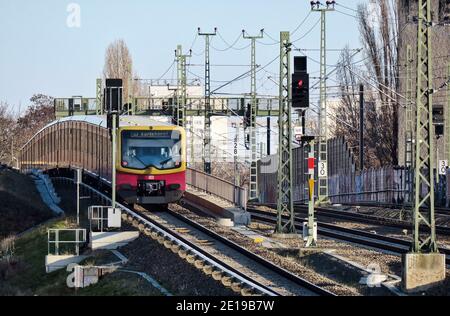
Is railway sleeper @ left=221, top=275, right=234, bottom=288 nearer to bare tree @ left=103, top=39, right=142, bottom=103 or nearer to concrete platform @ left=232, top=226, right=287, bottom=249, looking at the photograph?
concrete platform @ left=232, top=226, right=287, bottom=249

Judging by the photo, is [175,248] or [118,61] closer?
[175,248]

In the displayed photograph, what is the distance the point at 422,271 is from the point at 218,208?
18639mm

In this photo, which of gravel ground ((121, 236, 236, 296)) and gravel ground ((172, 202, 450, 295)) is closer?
gravel ground ((172, 202, 450, 295))

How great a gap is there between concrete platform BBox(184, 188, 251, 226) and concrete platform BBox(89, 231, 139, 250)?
18.8ft

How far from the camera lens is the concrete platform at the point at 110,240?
3077cm

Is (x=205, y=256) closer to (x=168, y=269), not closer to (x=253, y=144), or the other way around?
(x=168, y=269)

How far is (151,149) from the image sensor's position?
3822 cm

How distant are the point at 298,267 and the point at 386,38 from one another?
44.9m

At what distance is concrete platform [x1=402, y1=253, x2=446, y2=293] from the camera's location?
20500 millimetres

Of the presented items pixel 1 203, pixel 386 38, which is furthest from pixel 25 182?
pixel 386 38

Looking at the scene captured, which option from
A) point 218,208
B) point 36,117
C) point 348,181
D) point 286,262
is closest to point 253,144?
point 348,181

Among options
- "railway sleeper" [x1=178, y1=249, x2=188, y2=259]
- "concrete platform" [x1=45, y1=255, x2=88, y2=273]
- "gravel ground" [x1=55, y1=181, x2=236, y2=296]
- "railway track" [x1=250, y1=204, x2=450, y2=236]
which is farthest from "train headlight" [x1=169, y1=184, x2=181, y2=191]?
"railway sleeper" [x1=178, y1=249, x2=188, y2=259]
